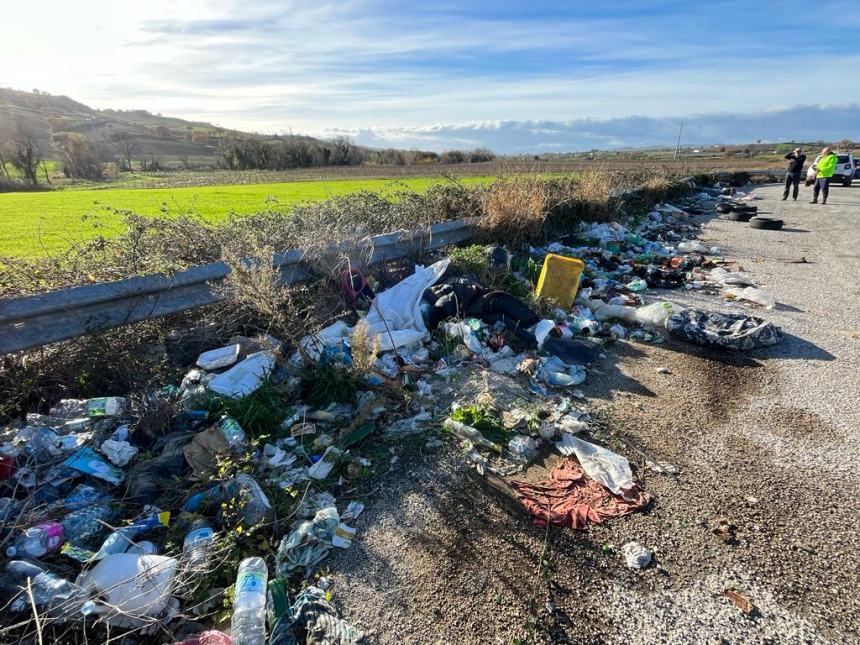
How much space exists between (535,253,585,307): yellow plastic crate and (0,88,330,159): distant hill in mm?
61651

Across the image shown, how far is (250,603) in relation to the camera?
188 centimetres

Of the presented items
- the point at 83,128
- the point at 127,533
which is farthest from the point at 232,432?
the point at 83,128

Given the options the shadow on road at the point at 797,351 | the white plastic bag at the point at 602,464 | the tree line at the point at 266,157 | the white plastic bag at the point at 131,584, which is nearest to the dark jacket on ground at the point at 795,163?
the shadow on road at the point at 797,351

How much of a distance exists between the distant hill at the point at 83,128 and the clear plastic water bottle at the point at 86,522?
211 feet

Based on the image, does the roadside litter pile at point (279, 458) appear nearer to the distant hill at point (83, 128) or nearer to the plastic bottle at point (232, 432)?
the plastic bottle at point (232, 432)

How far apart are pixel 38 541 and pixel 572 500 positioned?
8.51 ft

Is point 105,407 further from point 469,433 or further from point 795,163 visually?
point 795,163

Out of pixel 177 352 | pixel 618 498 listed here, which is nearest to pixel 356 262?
pixel 177 352

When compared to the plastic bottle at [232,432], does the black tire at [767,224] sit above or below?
above

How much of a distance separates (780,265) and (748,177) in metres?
24.1

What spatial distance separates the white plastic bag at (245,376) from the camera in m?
3.28

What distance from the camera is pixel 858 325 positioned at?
4.89 metres

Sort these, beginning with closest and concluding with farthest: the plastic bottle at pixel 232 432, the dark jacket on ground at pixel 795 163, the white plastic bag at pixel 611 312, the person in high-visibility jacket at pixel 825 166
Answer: the plastic bottle at pixel 232 432 < the white plastic bag at pixel 611 312 < the person in high-visibility jacket at pixel 825 166 < the dark jacket on ground at pixel 795 163

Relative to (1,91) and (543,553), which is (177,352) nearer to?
(543,553)
